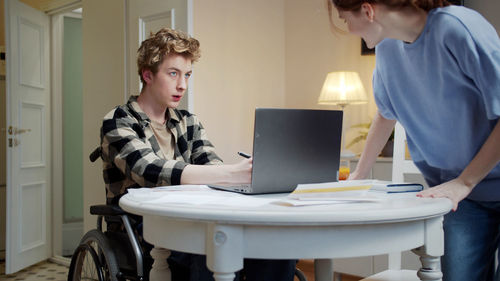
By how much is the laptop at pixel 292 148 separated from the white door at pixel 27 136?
293 centimetres

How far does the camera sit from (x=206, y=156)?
1.96 m

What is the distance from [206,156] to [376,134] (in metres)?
0.69

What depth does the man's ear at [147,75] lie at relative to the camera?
1.89 m

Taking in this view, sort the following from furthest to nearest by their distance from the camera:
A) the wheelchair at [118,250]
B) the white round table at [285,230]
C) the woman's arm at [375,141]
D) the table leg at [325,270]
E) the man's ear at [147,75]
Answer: the man's ear at [147,75], the table leg at [325,270], the woman's arm at [375,141], the wheelchair at [118,250], the white round table at [285,230]

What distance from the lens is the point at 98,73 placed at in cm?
347

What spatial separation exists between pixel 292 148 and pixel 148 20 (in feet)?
6.89

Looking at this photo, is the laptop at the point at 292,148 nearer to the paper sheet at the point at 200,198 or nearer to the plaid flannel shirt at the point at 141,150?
the paper sheet at the point at 200,198

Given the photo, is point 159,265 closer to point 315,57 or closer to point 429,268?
point 429,268

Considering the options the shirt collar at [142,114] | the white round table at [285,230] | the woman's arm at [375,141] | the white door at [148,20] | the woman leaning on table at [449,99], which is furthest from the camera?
the white door at [148,20]

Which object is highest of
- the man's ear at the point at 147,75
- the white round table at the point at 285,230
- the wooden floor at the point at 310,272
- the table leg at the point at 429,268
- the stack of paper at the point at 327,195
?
the man's ear at the point at 147,75

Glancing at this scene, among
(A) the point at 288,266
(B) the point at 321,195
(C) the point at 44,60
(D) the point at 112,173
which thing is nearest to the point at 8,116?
(C) the point at 44,60

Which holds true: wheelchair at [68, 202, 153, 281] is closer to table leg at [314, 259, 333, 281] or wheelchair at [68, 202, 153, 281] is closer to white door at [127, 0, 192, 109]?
table leg at [314, 259, 333, 281]

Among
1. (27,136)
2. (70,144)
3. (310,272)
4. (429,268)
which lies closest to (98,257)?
(429,268)

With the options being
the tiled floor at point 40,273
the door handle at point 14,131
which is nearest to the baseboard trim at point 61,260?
the tiled floor at point 40,273
